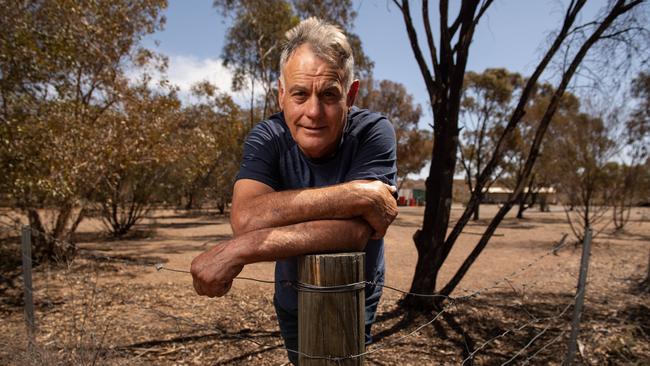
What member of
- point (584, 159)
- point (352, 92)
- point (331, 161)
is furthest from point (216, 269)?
point (584, 159)

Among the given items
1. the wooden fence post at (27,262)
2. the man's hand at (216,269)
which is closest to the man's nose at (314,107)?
the man's hand at (216,269)

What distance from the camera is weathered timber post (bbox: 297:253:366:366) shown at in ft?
3.31

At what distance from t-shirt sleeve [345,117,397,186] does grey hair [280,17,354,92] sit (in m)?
0.18

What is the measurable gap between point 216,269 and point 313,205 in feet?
1.00

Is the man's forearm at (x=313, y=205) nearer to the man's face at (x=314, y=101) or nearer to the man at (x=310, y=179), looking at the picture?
the man at (x=310, y=179)

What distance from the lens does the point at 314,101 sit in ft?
3.84

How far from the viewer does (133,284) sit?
6.73m

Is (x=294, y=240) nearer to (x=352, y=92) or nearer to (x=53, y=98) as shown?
(x=352, y=92)

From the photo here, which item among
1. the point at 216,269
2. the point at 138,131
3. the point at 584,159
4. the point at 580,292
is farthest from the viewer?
the point at 584,159

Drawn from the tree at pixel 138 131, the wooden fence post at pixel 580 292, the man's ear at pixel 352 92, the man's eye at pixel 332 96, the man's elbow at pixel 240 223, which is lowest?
the wooden fence post at pixel 580 292

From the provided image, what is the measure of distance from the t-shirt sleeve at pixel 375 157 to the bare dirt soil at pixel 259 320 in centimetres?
74

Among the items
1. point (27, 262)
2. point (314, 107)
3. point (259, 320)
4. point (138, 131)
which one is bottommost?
point (259, 320)

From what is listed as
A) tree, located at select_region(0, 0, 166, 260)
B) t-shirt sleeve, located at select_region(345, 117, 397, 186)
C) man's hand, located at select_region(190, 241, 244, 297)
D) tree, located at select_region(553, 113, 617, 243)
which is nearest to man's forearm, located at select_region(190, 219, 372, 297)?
man's hand, located at select_region(190, 241, 244, 297)

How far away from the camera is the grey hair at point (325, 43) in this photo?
120 cm
